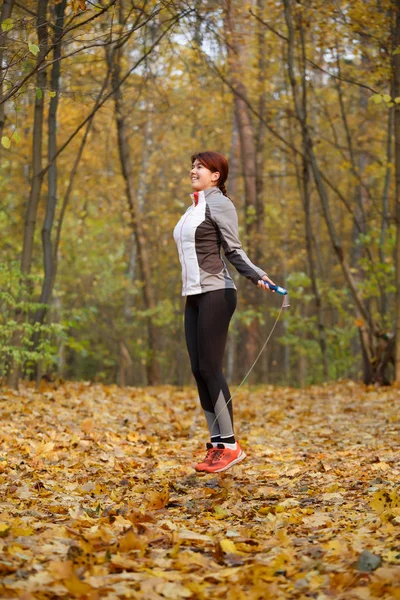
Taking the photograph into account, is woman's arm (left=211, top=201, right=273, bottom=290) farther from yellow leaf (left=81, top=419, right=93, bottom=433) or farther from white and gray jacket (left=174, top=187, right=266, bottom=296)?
yellow leaf (left=81, top=419, right=93, bottom=433)

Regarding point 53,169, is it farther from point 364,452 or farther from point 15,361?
point 364,452

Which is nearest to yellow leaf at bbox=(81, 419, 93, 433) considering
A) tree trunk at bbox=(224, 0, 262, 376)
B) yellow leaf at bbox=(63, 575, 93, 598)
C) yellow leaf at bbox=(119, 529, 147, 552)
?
yellow leaf at bbox=(119, 529, 147, 552)

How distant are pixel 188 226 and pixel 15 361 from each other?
15.7 feet

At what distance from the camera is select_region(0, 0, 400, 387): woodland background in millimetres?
8875

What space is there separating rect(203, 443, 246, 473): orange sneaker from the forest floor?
0.07 meters

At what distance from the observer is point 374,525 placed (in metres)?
3.48

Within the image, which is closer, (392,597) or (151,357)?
(392,597)

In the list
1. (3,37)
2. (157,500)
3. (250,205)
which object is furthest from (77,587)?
(250,205)

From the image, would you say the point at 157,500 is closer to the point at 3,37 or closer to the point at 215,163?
the point at 215,163

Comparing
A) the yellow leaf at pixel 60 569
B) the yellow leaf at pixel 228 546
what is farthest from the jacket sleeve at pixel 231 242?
the yellow leaf at pixel 60 569

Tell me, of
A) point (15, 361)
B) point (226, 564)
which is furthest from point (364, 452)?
point (15, 361)

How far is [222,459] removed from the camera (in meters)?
5.09

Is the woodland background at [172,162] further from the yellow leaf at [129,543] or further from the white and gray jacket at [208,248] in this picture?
the yellow leaf at [129,543]

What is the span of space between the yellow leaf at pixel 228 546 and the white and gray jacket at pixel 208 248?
2023 mm
